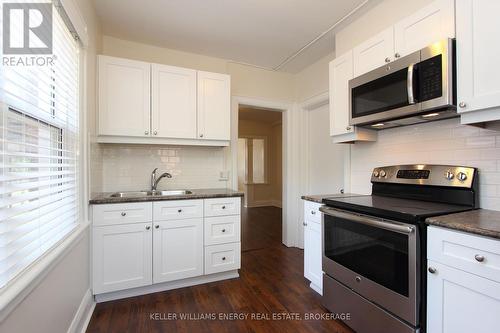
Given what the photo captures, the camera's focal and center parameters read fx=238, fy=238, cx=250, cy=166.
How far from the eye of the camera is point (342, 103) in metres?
2.18

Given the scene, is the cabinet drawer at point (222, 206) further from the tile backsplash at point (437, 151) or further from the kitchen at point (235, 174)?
→ the tile backsplash at point (437, 151)

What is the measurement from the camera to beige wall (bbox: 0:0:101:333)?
95 centimetres

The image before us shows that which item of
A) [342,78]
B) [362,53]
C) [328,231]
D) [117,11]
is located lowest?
[328,231]

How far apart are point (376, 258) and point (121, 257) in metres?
2.00

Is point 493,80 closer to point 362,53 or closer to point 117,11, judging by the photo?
point 362,53

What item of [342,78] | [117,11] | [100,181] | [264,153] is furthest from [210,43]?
[264,153]

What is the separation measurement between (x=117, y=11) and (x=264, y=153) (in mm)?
5441

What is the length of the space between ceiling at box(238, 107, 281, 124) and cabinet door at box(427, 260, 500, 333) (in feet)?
15.7

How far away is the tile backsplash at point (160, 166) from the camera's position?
253cm

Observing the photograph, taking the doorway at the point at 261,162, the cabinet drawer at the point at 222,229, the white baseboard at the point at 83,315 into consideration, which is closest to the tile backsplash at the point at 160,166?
the cabinet drawer at the point at 222,229

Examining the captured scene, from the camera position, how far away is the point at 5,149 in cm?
88

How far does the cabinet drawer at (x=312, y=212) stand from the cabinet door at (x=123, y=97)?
1716 mm

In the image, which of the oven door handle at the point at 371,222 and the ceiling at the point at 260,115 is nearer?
the oven door handle at the point at 371,222

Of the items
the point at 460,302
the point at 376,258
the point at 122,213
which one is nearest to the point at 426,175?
the point at 376,258
